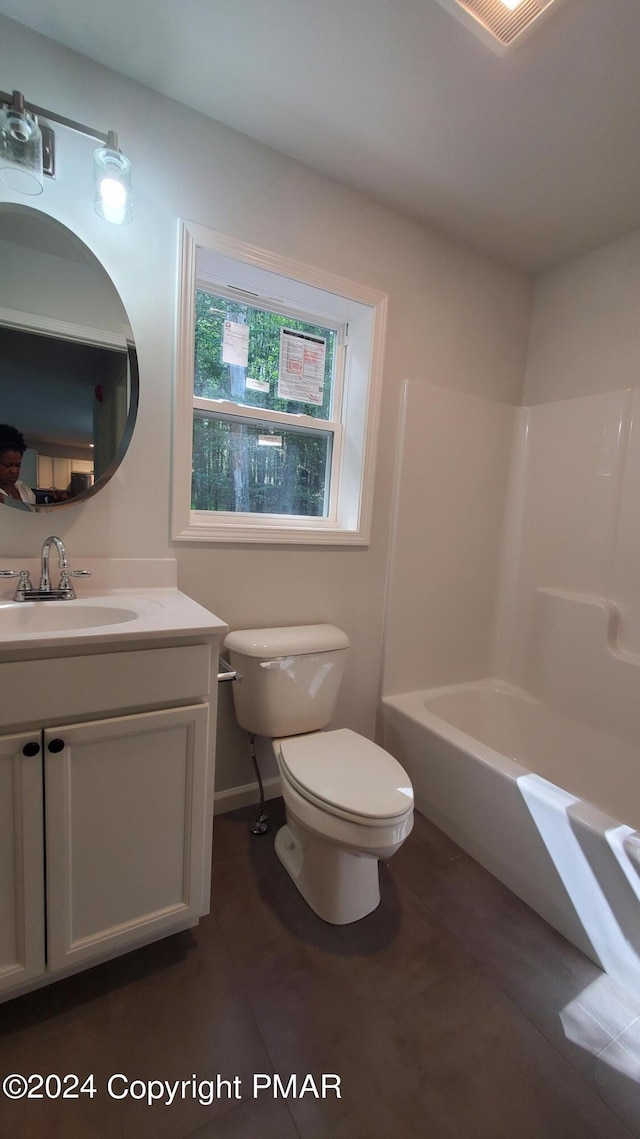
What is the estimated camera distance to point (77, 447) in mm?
1243

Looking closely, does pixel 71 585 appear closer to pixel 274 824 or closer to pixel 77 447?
pixel 77 447

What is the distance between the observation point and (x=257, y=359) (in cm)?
166

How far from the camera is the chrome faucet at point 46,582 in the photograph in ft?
3.81

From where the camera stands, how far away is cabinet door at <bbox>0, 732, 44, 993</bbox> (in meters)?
0.87

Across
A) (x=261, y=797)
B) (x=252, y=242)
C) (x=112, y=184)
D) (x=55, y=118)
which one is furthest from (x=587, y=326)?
(x=261, y=797)

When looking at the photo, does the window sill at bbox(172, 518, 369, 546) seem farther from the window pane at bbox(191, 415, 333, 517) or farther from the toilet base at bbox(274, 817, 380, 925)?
the toilet base at bbox(274, 817, 380, 925)

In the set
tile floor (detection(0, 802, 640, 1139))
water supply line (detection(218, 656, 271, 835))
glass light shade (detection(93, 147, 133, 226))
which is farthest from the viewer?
water supply line (detection(218, 656, 271, 835))

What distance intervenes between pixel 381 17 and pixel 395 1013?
232 cm

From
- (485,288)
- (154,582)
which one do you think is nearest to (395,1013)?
(154,582)

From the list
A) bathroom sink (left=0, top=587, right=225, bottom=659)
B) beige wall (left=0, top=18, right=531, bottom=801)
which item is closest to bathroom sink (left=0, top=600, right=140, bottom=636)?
bathroom sink (left=0, top=587, right=225, bottom=659)

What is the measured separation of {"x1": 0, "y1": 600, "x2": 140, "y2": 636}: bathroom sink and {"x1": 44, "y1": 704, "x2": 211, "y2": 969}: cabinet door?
0.29 meters

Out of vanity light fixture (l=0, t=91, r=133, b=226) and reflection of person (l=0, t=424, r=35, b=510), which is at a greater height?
vanity light fixture (l=0, t=91, r=133, b=226)

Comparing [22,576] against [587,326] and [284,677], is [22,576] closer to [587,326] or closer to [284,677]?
[284,677]

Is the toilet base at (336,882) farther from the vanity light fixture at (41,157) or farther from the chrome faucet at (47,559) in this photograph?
the vanity light fixture at (41,157)
